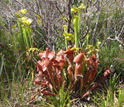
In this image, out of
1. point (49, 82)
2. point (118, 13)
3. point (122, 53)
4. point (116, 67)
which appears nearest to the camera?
point (49, 82)

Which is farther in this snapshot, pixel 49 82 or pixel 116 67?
pixel 116 67

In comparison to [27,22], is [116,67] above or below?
below

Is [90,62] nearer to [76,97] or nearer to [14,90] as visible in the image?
[76,97]

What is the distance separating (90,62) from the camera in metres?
1.31

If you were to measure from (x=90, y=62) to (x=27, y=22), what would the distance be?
78cm

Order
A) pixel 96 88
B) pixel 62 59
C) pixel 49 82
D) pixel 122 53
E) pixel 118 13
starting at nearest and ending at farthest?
pixel 62 59 → pixel 49 82 → pixel 96 88 → pixel 122 53 → pixel 118 13

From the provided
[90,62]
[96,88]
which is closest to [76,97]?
[96,88]

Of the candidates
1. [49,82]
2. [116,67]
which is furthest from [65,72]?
[116,67]

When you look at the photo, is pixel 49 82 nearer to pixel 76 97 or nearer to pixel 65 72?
pixel 65 72

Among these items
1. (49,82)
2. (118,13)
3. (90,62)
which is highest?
(118,13)

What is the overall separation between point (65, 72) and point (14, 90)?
1.77 ft

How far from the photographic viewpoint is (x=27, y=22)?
149 cm

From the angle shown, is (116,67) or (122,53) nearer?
(116,67)

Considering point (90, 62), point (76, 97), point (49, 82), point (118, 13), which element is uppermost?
point (118, 13)
